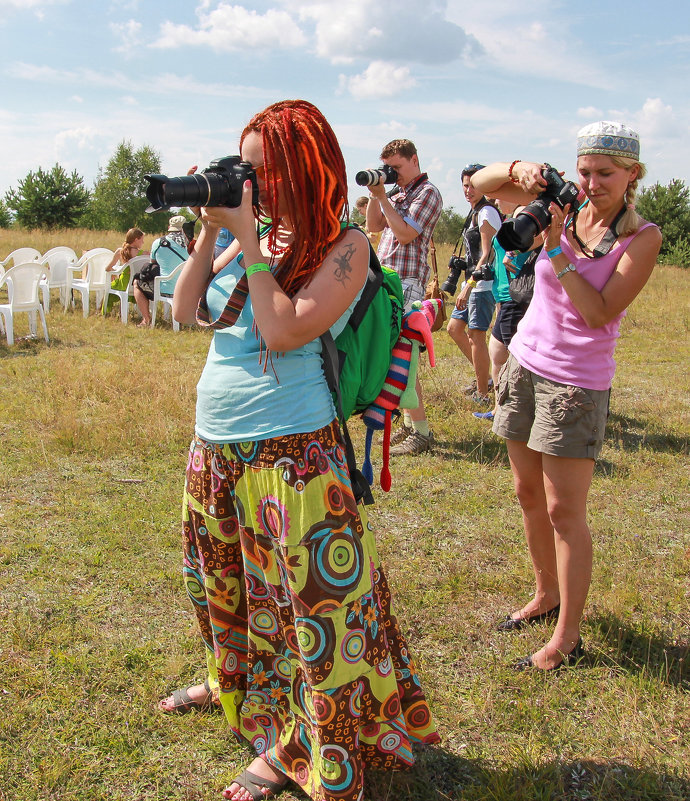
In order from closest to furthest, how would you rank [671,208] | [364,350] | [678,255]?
1. [364,350]
2. [678,255]
3. [671,208]

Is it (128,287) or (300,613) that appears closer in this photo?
(300,613)

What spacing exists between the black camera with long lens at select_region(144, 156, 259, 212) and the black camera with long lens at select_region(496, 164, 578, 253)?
0.82 meters

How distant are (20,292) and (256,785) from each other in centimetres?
766

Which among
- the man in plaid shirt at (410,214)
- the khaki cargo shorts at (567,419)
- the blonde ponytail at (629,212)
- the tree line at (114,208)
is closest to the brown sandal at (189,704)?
the khaki cargo shorts at (567,419)

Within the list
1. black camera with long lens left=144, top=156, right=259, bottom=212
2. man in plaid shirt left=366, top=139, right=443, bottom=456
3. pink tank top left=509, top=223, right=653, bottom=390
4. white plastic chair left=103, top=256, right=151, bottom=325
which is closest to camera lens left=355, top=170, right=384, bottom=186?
man in plaid shirt left=366, top=139, right=443, bottom=456

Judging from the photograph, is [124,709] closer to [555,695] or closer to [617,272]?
[555,695]

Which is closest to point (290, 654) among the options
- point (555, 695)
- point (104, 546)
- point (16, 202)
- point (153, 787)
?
point (153, 787)

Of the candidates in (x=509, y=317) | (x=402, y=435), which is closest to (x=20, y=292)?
→ (x=402, y=435)

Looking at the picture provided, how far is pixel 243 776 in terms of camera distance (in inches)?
79.8

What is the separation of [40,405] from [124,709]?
12.7 ft

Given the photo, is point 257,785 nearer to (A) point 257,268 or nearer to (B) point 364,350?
(B) point 364,350

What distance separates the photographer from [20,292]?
827cm

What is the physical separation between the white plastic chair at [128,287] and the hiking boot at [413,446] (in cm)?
621

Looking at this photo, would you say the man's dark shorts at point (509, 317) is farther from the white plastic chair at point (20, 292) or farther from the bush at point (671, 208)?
the bush at point (671, 208)
